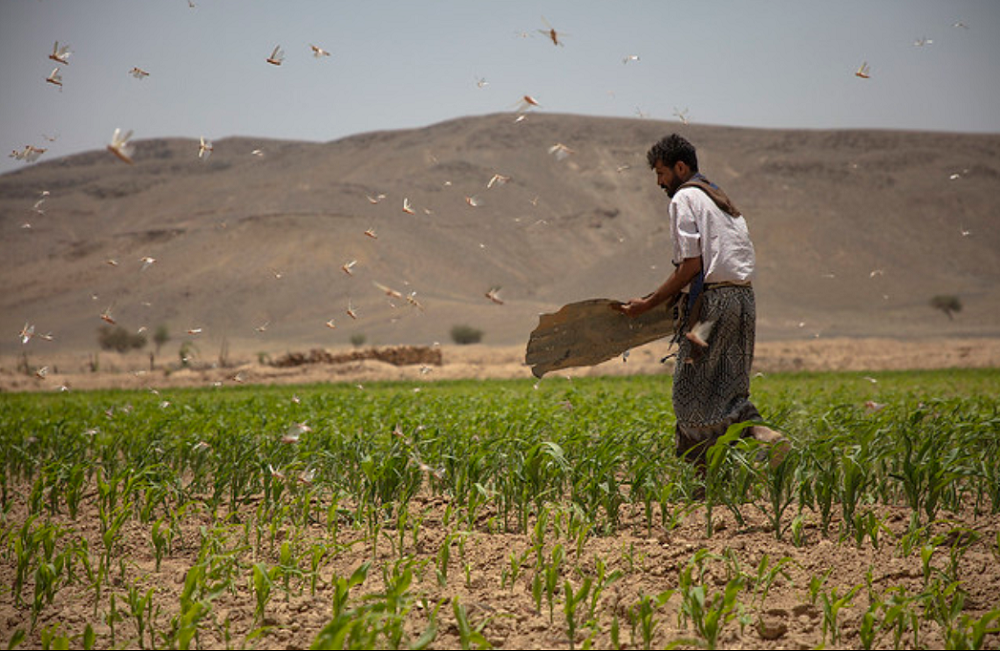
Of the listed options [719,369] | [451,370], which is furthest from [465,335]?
[719,369]

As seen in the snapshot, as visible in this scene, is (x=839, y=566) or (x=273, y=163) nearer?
(x=839, y=566)

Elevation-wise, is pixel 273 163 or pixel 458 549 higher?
pixel 273 163

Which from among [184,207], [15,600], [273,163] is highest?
[273,163]

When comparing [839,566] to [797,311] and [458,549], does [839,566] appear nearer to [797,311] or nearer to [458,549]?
[458,549]

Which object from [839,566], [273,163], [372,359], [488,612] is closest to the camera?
[488,612]

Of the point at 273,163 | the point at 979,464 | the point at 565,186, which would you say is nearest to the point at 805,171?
the point at 565,186

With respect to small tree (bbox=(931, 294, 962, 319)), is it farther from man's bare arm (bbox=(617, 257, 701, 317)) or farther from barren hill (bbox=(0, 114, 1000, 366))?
man's bare arm (bbox=(617, 257, 701, 317))

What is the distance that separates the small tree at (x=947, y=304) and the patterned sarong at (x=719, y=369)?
2180 inches

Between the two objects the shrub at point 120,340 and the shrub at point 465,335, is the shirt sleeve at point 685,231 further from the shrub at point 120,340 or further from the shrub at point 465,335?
the shrub at point 120,340

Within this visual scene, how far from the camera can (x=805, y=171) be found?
8131cm

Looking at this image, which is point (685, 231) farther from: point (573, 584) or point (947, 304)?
point (947, 304)

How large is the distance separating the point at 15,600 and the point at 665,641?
2.74 m

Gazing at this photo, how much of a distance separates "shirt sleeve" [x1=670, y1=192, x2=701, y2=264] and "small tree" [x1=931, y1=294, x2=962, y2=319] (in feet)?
182

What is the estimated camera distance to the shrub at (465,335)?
5250 cm
